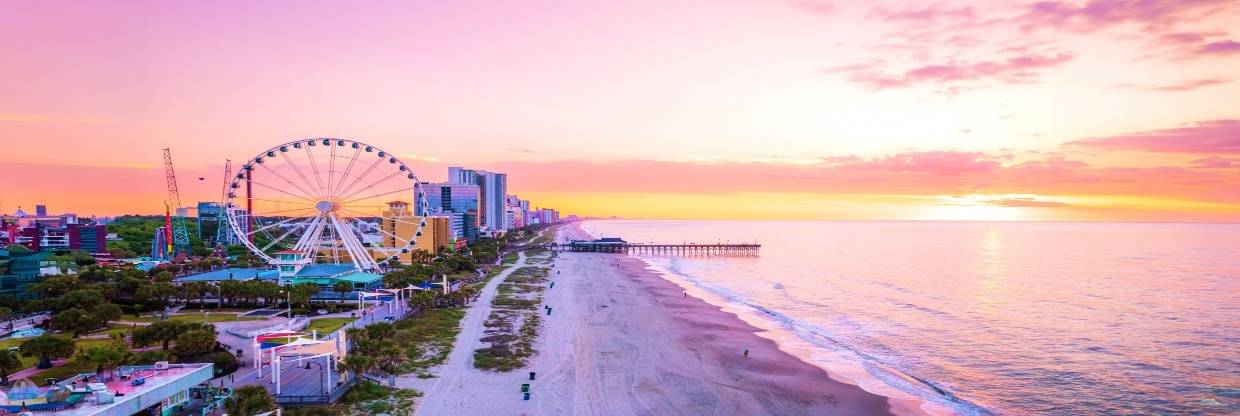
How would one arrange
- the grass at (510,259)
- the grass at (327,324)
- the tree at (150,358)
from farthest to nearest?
the grass at (510,259)
the grass at (327,324)
the tree at (150,358)

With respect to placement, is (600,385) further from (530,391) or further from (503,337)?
(503,337)

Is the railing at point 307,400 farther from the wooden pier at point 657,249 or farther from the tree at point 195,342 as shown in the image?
the wooden pier at point 657,249

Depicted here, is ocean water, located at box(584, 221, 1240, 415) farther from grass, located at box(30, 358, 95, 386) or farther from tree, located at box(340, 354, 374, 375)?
grass, located at box(30, 358, 95, 386)

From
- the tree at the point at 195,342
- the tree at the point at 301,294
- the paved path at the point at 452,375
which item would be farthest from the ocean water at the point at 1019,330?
the tree at the point at 301,294

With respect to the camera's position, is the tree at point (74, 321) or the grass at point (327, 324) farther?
the grass at point (327, 324)

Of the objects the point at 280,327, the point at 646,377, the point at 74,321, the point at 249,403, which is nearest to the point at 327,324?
the point at 280,327

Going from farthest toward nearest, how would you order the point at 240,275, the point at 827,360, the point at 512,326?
the point at 240,275, the point at 512,326, the point at 827,360

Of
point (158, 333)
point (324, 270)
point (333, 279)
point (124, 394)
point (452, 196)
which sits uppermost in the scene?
point (452, 196)

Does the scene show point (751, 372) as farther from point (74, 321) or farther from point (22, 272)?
point (22, 272)
